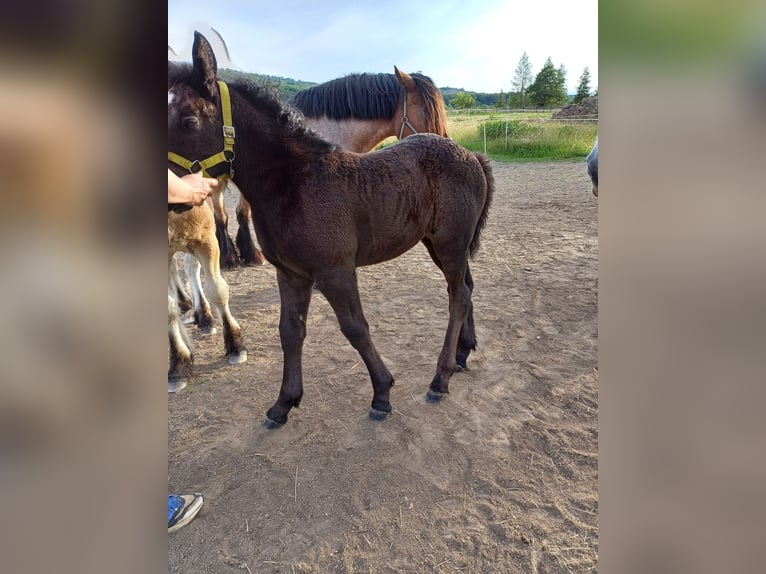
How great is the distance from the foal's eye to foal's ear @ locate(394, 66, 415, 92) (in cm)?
313

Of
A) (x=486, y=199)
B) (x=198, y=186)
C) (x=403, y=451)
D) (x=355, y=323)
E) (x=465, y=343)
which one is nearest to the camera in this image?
(x=198, y=186)

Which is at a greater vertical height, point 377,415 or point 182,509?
point 377,415

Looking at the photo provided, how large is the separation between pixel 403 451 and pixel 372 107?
364 centimetres

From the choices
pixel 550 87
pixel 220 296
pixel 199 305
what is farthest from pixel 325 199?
pixel 550 87

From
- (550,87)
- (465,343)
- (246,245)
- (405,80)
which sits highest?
(550,87)

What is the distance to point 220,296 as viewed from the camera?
3562 mm

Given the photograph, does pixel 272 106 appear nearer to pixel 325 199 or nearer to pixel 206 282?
pixel 325 199

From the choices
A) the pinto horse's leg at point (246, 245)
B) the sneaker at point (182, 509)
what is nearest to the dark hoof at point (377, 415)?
the sneaker at point (182, 509)
